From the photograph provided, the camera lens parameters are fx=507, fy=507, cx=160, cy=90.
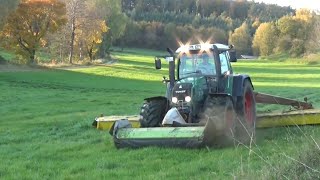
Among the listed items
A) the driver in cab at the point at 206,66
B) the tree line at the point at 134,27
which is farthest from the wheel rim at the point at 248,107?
the tree line at the point at 134,27

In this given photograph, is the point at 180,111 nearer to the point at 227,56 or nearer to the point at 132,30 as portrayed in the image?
the point at 227,56

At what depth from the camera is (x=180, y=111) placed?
1083 centimetres

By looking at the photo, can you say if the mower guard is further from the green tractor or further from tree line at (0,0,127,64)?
tree line at (0,0,127,64)

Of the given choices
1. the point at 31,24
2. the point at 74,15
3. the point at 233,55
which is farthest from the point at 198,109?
the point at 74,15

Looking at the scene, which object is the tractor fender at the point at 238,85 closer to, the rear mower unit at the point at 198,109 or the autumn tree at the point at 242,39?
the rear mower unit at the point at 198,109

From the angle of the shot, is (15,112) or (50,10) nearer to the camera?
(15,112)

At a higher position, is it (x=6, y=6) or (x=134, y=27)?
(x=6, y=6)

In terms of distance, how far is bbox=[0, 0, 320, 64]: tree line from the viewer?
55.1 meters

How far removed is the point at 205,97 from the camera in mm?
11000

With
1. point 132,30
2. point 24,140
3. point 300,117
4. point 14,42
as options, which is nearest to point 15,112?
point 24,140

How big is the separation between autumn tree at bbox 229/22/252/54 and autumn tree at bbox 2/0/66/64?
7147cm

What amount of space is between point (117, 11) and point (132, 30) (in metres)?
52.6

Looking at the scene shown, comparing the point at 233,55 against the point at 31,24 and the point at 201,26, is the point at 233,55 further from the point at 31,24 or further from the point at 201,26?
the point at 201,26

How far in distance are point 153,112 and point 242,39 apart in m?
117
